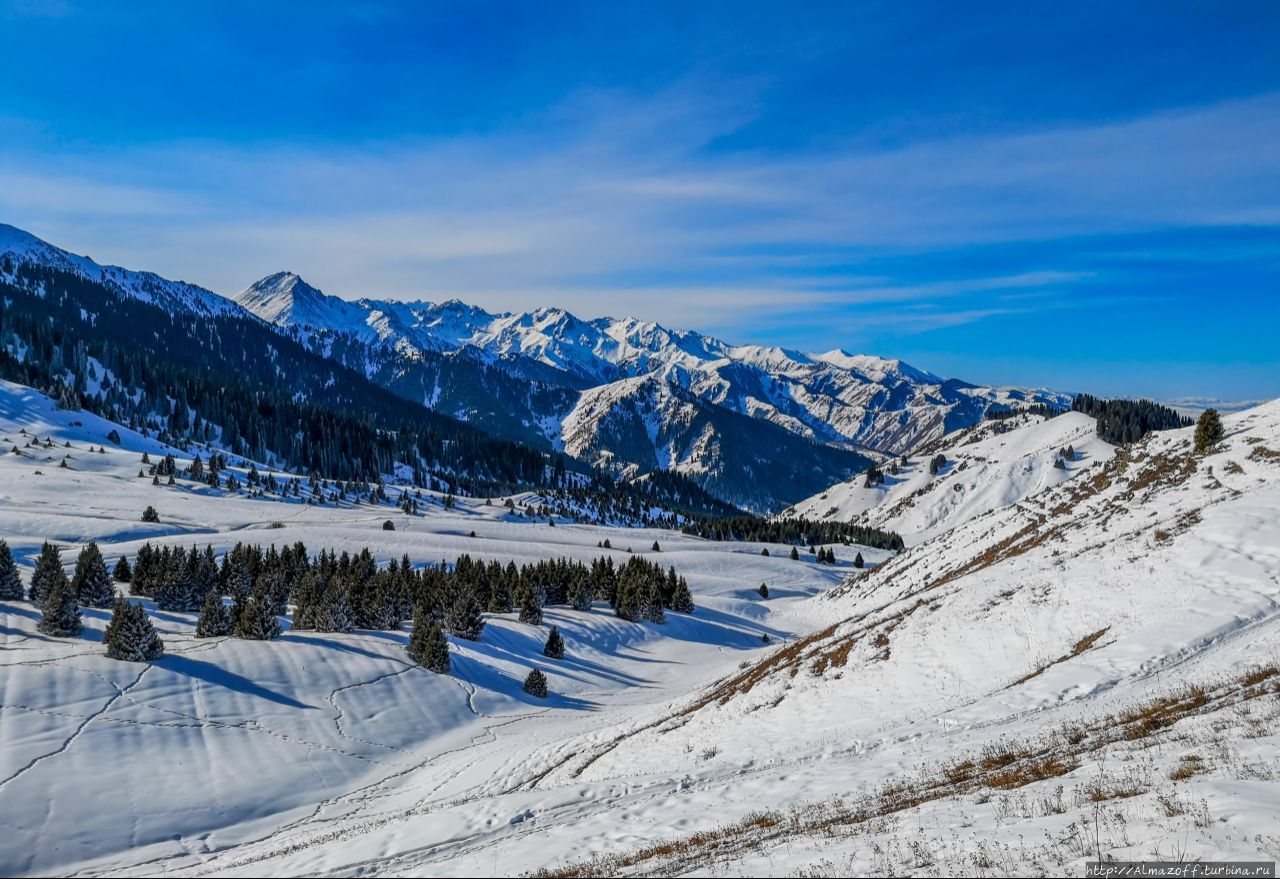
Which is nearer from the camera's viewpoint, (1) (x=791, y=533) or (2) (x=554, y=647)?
(2) (x=554, y=647)

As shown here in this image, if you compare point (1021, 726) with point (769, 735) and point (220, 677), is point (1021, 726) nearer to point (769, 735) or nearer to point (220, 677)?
point (769, 735)

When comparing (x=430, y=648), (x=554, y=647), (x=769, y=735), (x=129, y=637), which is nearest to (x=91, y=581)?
(x=129, y=637)

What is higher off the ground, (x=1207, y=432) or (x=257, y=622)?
(x=1207, y=432)

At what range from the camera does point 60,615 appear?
36375mm

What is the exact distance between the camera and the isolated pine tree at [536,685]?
46375 mm

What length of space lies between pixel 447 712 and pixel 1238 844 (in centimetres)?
3761

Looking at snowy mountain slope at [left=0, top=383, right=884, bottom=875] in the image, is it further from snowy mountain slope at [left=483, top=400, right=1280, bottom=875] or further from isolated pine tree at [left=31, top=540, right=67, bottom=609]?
snowy mountain slope at [left=483, top=400, right=1280, bottom=875]

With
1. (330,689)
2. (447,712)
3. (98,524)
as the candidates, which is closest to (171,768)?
(330,689)

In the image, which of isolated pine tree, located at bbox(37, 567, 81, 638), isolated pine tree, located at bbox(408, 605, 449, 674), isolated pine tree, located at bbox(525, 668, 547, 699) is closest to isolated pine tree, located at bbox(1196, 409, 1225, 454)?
isolated pine tree, located at bbox(525, 668, 547, 699)

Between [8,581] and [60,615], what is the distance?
9.16 m

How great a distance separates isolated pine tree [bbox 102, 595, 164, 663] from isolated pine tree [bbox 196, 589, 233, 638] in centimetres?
754

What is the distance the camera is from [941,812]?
13211mm

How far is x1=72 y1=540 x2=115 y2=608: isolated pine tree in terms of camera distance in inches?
1704

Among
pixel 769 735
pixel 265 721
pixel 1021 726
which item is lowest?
pixel 265 721
